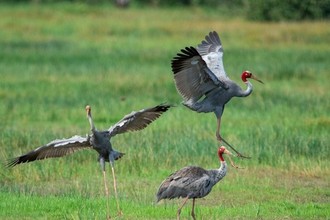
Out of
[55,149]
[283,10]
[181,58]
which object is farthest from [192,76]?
[283,10]

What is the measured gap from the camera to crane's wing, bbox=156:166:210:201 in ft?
30.4

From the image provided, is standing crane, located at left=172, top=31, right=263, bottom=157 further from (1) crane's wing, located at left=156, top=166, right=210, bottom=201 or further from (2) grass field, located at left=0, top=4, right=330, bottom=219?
(1) crane's wing, located at left=156, top=166, right=210, bottom=201

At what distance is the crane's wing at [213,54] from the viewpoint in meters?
12.7

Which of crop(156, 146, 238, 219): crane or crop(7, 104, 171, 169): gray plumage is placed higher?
crop(7, 104, 171, 169): gray plumage

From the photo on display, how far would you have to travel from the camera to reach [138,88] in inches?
798

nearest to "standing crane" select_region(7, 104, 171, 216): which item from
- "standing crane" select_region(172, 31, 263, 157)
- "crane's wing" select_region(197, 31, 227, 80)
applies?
"standing crane" select_region(172, 31, 263, 157)

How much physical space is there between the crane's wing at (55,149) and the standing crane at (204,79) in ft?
5.15

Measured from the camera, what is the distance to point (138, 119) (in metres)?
10.2

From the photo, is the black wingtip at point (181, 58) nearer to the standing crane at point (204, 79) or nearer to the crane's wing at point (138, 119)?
the standing crane at point (204, 79)

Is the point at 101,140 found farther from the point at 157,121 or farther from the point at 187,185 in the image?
the point at 157,121

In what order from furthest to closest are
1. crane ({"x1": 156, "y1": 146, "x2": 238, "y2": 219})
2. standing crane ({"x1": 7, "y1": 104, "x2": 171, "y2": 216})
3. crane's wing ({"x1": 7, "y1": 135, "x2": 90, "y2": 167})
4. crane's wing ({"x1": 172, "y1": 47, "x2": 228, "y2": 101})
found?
crane's wing ({"x1": 172, "y1": 47, "x2": 228, "y2": 101}) < standing crane ({"x1": 7, "y1": 104, "x2": 171, "y2": 216}) < crane's wing ({"x1": 7, "y1": 135, "x2": 90, "y2": 167}) < crane ({"x1": 156, "y1": 146, "x2": 238, "y2": 219})

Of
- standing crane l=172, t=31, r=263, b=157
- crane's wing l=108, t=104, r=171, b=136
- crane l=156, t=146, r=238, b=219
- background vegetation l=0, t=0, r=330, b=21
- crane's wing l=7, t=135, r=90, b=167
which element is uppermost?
background vegetation l=0, t=0, r=330, b=21

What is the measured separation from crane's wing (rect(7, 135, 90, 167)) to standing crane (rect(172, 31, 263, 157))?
1.57 m

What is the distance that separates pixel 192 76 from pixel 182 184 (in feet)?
8.46
